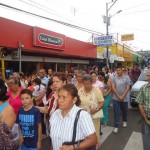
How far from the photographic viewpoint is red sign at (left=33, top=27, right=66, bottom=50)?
13219 millimetres

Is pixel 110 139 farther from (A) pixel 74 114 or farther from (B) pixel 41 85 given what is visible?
(A) pixel 74 114

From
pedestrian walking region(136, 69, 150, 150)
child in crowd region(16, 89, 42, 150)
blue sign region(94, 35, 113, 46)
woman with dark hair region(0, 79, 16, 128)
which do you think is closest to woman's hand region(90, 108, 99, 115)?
pedestrian walking region(136, 69, 150, 150)

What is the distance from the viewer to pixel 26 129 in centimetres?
365

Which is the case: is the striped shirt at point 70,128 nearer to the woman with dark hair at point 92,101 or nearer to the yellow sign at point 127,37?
the woman with dark hair at point 92,101

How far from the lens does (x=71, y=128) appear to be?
2.35m

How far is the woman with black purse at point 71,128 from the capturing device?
2.33 meters

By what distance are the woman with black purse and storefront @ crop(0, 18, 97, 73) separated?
728 centimetres

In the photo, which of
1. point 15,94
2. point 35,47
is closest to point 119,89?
point 15,94

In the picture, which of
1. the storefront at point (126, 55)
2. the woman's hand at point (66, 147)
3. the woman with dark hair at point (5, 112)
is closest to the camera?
the woman's hand at point (66, 147)

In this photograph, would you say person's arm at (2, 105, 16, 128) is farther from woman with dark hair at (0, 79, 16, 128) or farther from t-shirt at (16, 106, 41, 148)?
t-shirt at (16, 106, 41, 148)

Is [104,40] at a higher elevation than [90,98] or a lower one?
higher

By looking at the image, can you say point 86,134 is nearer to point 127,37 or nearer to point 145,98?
point 145,98

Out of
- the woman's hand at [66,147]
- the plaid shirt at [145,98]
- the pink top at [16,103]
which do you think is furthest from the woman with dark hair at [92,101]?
the woman's hand at [66,147]

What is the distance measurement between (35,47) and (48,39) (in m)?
1.40
